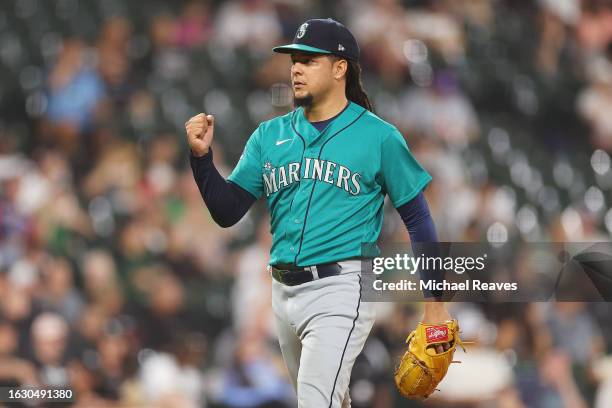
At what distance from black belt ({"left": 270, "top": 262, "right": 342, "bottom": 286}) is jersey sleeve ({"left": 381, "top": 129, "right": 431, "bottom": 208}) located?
317 millimetres

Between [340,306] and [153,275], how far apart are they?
343 cm

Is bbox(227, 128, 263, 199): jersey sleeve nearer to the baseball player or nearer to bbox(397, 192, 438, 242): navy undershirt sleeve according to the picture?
the baseball player

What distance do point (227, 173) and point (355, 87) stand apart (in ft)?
11.3

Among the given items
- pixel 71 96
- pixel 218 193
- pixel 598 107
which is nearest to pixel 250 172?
pixel 218 193

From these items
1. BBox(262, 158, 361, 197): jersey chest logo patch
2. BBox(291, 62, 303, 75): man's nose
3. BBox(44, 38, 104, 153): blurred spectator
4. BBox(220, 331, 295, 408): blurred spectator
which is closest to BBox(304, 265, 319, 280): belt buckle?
BBox(262, 158, 361, 197): jersey chest logo patch

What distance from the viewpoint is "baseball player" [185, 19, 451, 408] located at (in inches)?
137

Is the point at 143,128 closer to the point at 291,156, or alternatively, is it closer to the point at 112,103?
the point at 112,103

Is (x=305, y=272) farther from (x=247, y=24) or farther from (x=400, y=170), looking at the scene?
(x=247, y=24)

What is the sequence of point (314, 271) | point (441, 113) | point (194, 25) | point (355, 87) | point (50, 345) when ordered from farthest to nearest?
1. point (194, 25)
2. point (441, 113)
3. point (50, 345)
4. point (355, 87)
5. point (314, 271)

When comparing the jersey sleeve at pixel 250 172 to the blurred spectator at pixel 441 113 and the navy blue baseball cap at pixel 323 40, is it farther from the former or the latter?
the blurred spectator at pixel 441 113

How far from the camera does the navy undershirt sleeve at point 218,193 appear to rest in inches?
140

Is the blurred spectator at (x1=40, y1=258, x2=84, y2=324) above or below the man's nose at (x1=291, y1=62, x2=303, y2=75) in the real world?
below

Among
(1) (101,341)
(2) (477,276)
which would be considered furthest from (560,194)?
(2) (477,276)

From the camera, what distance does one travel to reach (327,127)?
3.62 meters
